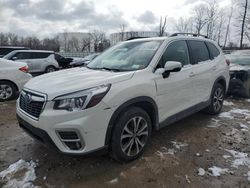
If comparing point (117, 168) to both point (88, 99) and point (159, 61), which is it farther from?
point (159, 61)

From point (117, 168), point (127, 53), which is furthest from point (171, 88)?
point (117, 168)

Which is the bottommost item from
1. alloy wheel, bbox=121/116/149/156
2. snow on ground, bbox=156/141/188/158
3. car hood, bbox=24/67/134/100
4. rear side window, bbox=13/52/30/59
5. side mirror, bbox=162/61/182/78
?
snow on ground, bbox=156/141/188/158

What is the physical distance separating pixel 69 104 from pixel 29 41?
2593 inches

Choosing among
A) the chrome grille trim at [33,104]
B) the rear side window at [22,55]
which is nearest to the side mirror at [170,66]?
the chrome grille trim at [33,104]

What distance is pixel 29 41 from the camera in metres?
62.8

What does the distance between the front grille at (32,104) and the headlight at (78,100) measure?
9.8 inches

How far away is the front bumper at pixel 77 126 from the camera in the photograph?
2.81 metres

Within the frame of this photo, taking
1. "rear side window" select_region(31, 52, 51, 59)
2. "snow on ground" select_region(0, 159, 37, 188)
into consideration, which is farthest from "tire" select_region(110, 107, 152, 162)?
"rear side window" select_region(31, 52, 51, 59)

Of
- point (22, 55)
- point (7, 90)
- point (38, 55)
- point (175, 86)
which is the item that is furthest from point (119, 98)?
point (38, 55)

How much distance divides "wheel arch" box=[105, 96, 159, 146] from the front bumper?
7 centimetres

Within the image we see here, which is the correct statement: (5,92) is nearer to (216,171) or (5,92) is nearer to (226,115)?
(226,115)

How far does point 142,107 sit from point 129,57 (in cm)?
92

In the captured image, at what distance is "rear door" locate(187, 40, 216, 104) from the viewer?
15.0 ft

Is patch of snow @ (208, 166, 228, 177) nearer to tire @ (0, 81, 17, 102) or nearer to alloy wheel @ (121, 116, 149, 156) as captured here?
alloy wheel @ (121, 116, 149, 156)
